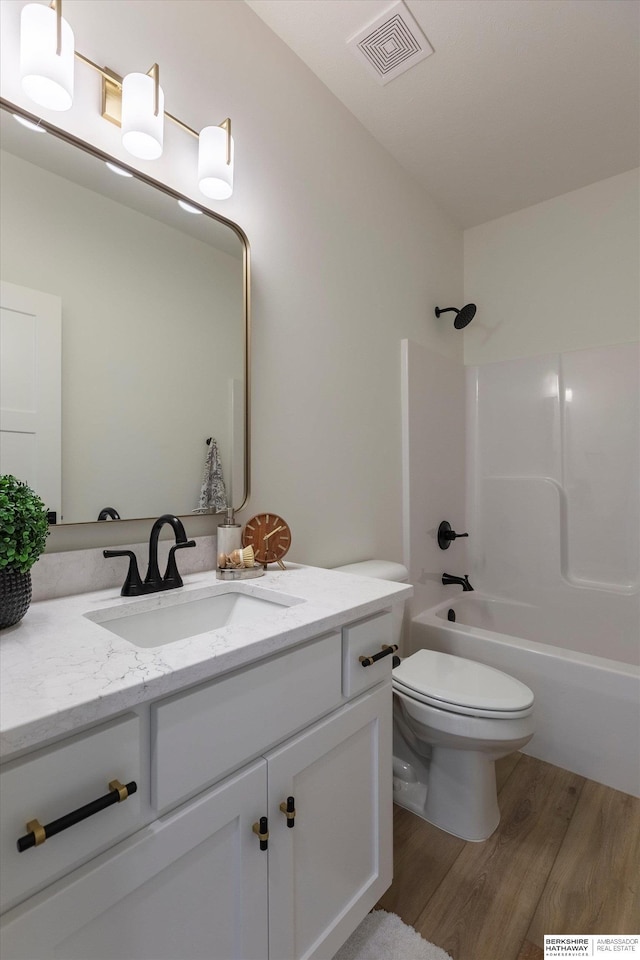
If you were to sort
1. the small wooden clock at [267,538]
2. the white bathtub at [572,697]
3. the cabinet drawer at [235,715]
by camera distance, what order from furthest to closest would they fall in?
the white bathtub at [572,697], the small wooden clock at [267,538], the cabinet drawer at [235,715]

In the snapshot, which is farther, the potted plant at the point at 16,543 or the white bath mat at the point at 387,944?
the white bath mat at the point at 387,944

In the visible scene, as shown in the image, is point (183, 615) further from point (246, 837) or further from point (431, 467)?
point (431, 467)

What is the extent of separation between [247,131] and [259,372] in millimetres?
765

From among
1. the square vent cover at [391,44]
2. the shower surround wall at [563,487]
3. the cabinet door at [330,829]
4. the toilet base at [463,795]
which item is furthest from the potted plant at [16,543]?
the shower surround wall at [563,487]

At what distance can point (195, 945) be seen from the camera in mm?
712

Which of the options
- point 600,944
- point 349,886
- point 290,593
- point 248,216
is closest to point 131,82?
point 248,216

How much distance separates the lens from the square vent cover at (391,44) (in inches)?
59.7

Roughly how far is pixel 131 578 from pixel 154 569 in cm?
6

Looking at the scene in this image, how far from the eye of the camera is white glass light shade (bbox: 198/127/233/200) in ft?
4.21

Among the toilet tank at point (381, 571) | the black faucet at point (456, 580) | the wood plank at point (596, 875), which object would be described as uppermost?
the toilet tank at point (381, 571)

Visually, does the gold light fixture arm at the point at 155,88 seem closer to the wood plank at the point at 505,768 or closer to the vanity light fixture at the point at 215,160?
the vanity light fixture at the point at 215,160

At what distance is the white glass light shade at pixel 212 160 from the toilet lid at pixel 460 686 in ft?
5.34

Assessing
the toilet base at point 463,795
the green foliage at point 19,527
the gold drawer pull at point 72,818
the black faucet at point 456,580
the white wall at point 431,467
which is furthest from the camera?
the black faucet at point 456,580

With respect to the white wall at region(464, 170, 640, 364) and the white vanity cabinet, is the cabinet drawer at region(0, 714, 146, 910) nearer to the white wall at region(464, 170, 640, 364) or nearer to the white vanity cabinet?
the white vanity cabinet
